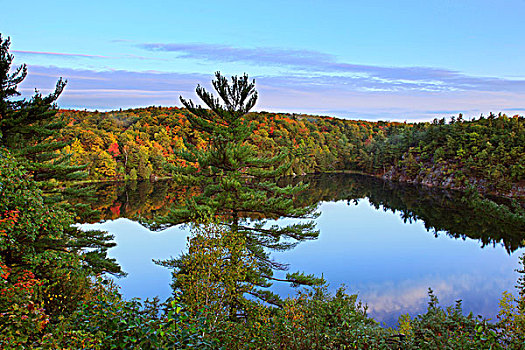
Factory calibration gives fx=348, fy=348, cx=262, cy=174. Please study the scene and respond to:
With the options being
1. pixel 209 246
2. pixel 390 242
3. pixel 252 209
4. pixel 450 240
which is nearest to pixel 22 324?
pixel 209 246

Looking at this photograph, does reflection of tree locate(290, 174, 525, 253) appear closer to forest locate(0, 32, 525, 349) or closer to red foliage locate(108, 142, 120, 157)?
forest locate(0, 32, 525, 349)

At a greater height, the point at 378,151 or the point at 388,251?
the point at 378,151

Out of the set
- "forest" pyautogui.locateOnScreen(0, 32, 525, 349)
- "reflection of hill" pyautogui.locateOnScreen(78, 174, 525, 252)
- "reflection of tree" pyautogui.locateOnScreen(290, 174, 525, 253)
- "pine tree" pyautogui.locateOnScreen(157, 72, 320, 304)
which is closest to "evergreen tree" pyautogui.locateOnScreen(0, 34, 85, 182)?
"forest" pyautogui.locateOnScreen(0, 32, 525, 349)

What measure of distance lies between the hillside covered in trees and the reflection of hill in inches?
207

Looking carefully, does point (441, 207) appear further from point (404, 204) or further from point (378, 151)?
point (378, 151)

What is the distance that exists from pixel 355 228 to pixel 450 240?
1047 centimetres

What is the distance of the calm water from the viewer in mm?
24266

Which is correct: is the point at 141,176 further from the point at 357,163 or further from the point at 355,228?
the point at 357,163

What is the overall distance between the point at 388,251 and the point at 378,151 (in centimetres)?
6341

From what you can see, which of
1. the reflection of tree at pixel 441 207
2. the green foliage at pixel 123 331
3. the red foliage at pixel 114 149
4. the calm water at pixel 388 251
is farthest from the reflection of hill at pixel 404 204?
the green foliage at pixel 123 331

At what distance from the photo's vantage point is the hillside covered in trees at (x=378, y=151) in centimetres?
5812

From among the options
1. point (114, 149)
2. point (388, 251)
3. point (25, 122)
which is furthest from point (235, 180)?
point (114, 149)

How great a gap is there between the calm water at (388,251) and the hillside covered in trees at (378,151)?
322 inches

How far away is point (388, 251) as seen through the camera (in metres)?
34.4
